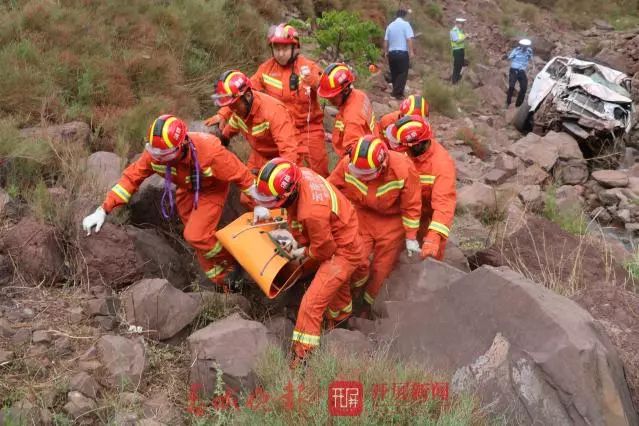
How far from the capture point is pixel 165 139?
4.67m

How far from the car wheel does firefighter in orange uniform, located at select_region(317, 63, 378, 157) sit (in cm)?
758

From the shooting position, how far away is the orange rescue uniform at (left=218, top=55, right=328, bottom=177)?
6410mm

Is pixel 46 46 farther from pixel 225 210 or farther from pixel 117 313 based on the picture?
pixel 117 313

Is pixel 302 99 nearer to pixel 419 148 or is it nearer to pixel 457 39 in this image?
pixel 419 148

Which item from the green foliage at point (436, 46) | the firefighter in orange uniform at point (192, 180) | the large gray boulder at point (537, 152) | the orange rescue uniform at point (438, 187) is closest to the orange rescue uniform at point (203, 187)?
the firefighter in orange uniform at point (192, 180)

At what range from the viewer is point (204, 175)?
5.09 meters

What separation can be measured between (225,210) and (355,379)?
2977 mm

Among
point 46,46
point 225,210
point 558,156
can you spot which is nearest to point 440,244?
point 225,210

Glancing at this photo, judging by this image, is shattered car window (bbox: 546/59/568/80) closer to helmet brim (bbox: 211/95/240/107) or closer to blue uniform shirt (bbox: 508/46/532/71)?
blue uniform shirt (bbox: 508/46/532/71)

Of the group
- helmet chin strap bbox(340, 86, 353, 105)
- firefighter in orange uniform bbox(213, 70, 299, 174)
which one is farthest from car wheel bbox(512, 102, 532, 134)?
firefighter in orange uniform bbox(213, 70, 299, 174)

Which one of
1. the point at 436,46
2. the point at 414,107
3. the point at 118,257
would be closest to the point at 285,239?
the point at 118,257

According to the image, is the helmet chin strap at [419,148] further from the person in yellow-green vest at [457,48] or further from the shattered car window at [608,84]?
the person in yellow-green vest at [457,48]

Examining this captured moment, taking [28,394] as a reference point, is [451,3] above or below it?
below

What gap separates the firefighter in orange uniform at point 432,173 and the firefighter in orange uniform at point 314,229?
0.73 meters
